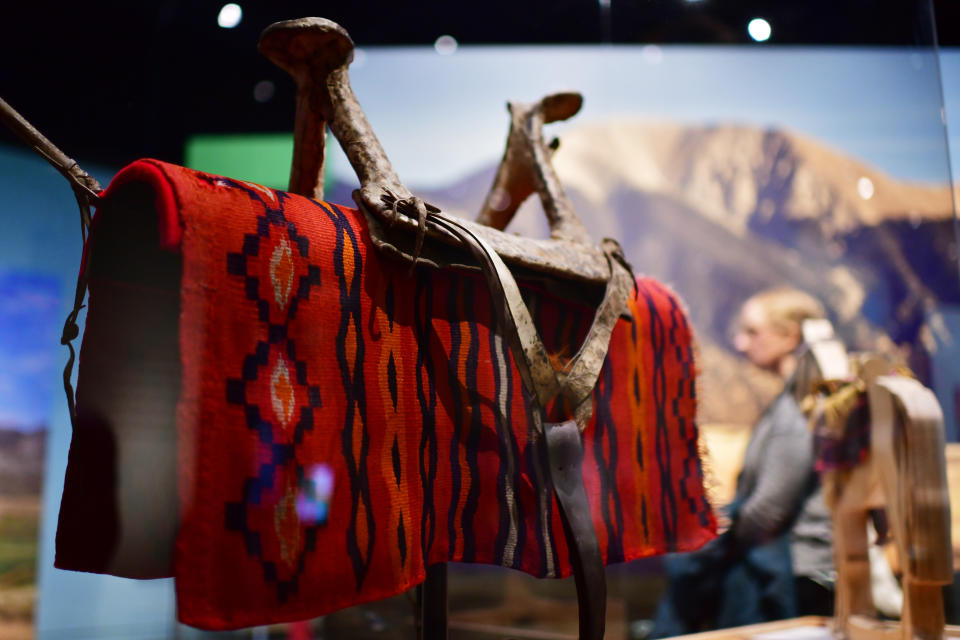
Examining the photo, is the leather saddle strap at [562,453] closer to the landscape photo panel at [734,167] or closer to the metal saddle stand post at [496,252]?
the metal saddle stand post at [496,252]

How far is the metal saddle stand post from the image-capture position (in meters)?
0.76

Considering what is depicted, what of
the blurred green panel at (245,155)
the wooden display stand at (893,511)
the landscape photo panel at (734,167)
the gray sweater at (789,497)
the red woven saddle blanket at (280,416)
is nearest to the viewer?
the red woven saddle blanket at (280,416)

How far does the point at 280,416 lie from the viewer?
632 millimetres

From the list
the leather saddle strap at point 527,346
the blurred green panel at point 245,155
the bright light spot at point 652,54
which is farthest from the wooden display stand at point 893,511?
the blurred green panel at point 245,155

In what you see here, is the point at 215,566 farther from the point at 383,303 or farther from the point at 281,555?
the point at 383,303

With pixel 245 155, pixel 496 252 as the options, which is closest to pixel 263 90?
pixel 245 155

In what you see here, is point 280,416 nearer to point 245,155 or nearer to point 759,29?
point 245,155

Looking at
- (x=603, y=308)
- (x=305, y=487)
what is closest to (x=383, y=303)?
(x=305, y=487)

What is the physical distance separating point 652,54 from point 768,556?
1.39m

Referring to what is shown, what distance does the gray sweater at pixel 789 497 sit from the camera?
5.74ft

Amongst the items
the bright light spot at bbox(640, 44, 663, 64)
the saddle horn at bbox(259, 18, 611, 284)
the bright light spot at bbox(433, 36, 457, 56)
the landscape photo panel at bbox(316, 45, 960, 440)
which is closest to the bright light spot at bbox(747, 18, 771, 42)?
the landscape photo panel at bbox(316, 45, 960, 440)

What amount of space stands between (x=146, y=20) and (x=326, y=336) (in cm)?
52

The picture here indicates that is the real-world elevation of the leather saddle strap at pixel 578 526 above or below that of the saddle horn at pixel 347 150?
below

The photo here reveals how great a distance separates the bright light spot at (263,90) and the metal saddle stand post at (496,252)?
0.21 feet
